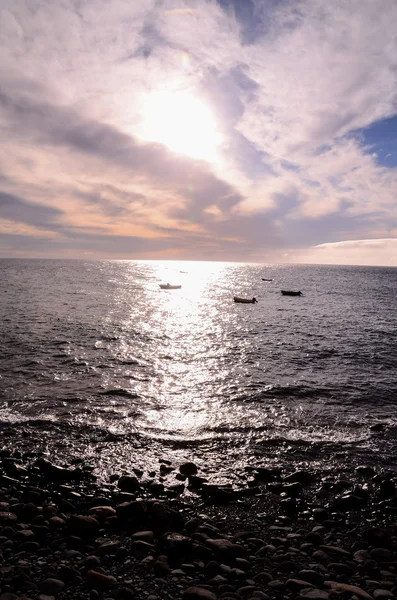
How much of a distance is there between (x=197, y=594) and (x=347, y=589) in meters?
2.74

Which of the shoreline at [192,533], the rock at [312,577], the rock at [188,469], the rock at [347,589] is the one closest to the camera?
the rock at [347,589]

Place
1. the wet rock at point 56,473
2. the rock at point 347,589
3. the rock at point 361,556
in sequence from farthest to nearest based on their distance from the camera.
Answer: the wet rock at point 56,473, the rock at point 361,556, the rock at point 347,589

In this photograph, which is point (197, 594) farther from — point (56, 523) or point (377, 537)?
point (377, 537)

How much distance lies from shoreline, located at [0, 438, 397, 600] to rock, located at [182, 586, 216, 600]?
2 centimetres

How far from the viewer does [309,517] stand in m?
9.03

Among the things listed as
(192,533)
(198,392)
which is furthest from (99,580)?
(198,392)

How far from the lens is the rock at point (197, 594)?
5933mm

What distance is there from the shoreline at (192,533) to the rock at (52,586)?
0.06 feet

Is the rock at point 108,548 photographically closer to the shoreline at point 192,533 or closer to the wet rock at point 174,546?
the shoreline at point 192,533

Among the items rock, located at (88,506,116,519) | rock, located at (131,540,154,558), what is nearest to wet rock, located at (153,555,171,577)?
rock, located at (131,540,154,558)

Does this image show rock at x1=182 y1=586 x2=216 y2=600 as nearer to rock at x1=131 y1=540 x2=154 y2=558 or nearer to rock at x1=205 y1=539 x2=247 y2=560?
rock at x1=205 y1=539 x2=247 y2=560

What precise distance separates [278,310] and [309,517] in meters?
50.8

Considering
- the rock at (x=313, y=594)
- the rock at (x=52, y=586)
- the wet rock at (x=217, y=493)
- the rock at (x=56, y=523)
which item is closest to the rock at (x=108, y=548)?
the rock at (x=52, y=586)

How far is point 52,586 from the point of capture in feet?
19.8
